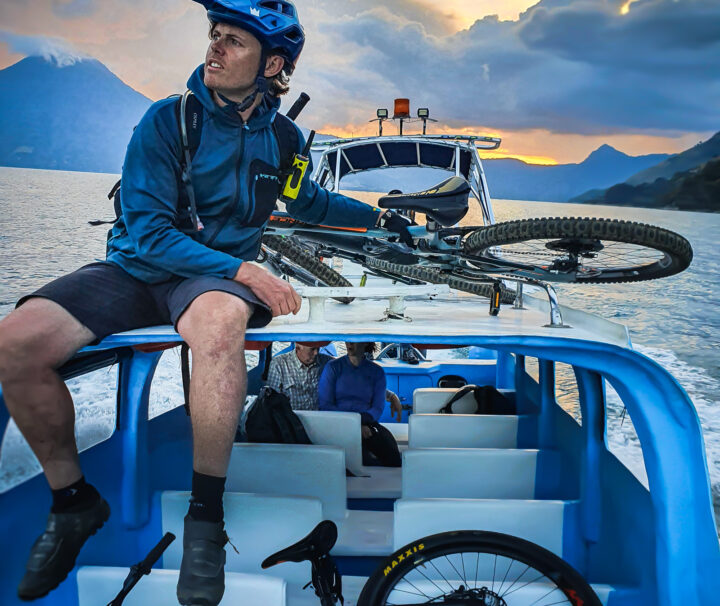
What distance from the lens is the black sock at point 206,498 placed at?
1.80 meters

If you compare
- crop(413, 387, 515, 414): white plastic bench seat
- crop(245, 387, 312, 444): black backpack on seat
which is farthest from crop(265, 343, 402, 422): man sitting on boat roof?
crop(245, 387, 312, 444): black backpack on seat

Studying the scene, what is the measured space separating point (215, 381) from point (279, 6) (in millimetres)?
1265

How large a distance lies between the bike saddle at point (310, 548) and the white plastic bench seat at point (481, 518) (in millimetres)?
367

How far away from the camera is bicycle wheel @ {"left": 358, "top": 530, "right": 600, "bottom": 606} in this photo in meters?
1.87

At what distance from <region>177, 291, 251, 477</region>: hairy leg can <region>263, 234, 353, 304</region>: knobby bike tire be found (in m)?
2.37

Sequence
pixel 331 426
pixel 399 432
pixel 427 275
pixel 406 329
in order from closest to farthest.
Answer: pixel 406 329, pixel 331 426, pixel 427 275, pixel 399 432

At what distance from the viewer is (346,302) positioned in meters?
2.80

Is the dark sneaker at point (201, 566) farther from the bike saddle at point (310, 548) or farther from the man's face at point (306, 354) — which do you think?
the man's face at point (306, 354)

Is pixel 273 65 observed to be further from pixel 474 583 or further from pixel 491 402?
Answer: pixel 491 402

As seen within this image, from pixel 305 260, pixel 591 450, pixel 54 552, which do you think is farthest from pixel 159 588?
pixel 305 260

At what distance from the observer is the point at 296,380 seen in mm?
5246

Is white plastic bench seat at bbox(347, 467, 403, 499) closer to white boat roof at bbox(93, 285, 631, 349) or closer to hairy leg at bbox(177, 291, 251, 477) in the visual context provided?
white boat roof at bbox(93, 285, 631, 349)

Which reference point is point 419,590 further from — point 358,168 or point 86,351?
point 358,168

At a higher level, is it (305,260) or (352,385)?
(305,260)
